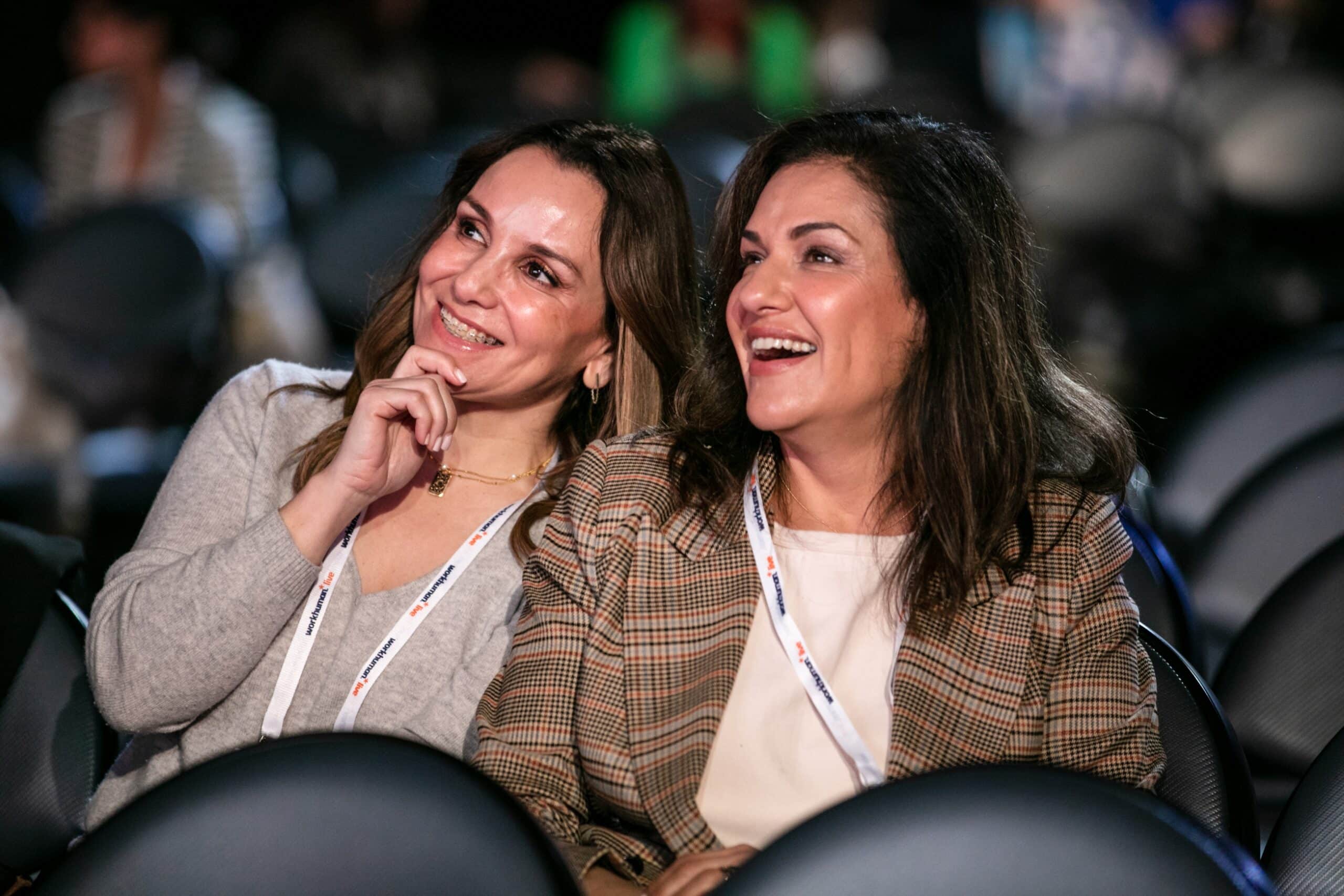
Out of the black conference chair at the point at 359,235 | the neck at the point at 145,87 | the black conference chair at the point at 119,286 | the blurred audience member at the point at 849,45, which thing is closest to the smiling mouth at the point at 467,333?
the black conference chair at the point at 359,235

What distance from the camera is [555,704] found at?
163 centimetres

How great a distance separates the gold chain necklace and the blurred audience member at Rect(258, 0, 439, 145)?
4.73 m

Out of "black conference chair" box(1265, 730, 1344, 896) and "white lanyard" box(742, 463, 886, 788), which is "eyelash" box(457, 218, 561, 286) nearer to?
"white lanyard" box(742, 463, 886, 788)

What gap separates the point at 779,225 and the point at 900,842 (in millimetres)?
920

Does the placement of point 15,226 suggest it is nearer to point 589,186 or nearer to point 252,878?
point 589,186

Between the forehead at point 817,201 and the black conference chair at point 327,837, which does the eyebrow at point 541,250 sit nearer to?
the forehead at point 817,201

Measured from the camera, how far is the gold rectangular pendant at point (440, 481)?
201 centimetres

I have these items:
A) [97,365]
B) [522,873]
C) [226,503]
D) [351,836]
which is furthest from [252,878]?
[97,365]

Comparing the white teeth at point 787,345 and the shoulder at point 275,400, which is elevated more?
the white teeth at point 787,345

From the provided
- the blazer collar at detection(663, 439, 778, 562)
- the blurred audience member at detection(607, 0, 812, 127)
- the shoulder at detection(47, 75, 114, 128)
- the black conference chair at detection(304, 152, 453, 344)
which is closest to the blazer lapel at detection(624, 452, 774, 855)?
the blazer collar at detection(663, 439, 778, 562)

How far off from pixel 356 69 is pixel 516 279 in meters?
5.34

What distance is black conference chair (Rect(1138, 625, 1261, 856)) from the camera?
154 centimetres

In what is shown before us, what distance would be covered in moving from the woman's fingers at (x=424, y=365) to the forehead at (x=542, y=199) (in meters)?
0.22

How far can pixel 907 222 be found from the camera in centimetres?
171
